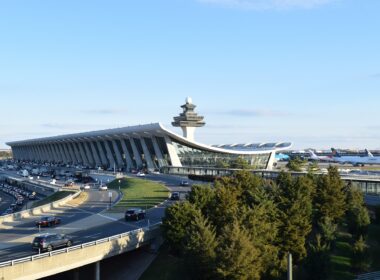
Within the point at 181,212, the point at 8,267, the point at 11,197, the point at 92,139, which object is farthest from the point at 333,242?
the point at 92,139

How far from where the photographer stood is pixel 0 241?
34.3 meters

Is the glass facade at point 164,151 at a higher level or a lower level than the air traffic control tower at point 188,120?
lower

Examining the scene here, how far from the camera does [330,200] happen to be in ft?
130

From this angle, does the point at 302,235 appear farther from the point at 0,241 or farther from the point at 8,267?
the point at 0,241

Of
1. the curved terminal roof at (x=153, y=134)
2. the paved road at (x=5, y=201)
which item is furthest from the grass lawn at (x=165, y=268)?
the curved terminal roof at (x=153, y=134)

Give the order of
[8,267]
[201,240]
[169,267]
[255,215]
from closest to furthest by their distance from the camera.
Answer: [8,267], [201,240], [255,215], [169,267]

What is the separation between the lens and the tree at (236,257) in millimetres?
25359

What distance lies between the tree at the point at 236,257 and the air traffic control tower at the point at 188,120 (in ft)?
366

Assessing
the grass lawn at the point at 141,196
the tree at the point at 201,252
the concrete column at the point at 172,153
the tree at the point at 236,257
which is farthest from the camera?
the concrete column at the point at 172,153

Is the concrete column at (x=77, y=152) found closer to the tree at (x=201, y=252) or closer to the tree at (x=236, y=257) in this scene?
the tree at (x=201, y=252)

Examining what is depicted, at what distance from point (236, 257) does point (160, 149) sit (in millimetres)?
89691

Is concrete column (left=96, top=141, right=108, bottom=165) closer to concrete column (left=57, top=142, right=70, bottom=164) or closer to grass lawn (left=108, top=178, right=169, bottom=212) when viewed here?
concrete column (left=57, top=142, right=70, bottom=164)

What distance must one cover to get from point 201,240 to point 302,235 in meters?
9.78

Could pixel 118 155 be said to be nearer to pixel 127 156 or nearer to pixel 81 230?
pixel 127 156
